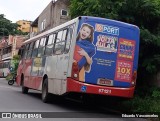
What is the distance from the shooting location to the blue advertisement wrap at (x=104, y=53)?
13539mm

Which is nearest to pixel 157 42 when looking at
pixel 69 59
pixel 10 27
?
pixel 69 59

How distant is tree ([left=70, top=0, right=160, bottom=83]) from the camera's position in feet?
53.8

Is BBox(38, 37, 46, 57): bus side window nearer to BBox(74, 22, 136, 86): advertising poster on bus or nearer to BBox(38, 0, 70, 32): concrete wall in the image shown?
BBox(74, 22, 136, 86): advertising poster on bus

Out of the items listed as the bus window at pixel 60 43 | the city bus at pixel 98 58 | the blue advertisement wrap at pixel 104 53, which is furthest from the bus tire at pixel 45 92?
the blue advertisement wrap at pixel 104 53

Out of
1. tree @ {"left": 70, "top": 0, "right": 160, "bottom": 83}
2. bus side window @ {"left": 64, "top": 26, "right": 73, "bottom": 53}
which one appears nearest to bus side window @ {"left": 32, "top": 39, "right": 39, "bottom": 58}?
tree @ {"left": 70, "top": 0, "right": 160, "bottom": 83}

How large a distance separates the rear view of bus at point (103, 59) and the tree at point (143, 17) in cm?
242

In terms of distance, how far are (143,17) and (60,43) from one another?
4.35 meters

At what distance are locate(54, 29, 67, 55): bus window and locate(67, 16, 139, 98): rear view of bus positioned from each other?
139 centimetres

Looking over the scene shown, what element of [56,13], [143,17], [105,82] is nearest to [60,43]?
[105,82]

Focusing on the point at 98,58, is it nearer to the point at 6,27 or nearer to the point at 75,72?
the point at 75,72

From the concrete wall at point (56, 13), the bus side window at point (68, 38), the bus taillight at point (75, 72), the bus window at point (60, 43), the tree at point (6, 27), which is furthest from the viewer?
the tree at point (6, 27)

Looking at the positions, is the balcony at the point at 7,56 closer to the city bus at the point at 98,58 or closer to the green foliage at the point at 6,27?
the green foliage at the point at 6,27

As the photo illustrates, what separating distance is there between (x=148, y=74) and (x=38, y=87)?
474 cm

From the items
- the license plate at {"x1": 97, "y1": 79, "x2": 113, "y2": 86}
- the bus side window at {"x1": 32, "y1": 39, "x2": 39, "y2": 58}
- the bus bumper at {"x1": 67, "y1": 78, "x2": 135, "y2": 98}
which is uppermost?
the bus side window at {"x1": 32, "y1": 39, "x2": 39, "y2": 58}
